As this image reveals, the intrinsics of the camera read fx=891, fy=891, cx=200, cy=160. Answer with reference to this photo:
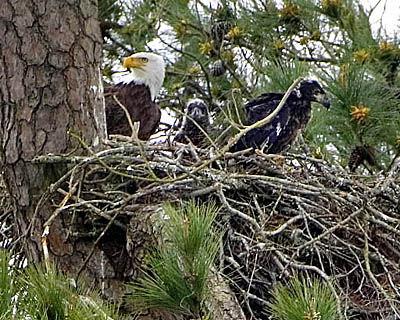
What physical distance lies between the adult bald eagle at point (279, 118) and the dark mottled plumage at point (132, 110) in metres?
0.54

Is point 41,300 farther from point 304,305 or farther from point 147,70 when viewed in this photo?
point 147,70

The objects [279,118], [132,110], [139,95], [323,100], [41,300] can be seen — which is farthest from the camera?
[139,95]

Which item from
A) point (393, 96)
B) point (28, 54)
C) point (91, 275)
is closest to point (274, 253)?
point (91, 275)

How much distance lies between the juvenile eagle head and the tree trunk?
111 centimetres

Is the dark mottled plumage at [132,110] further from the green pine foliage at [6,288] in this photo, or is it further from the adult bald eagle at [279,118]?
the green pine foliage at [6,288]

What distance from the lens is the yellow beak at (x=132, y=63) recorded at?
437 cm

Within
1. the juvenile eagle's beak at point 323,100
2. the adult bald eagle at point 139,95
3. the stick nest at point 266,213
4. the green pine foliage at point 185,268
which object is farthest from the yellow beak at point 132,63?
the green pine foliage at point 185,268

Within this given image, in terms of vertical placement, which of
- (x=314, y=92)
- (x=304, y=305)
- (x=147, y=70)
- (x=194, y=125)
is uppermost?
(x=147, y=70)

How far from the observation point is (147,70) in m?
4.35

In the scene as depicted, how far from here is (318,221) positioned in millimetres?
2689

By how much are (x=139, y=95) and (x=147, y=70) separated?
149 mm

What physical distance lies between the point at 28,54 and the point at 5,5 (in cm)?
18

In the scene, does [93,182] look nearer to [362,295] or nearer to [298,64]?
[362,295]

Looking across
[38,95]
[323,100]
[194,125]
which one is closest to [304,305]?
[38,95]
